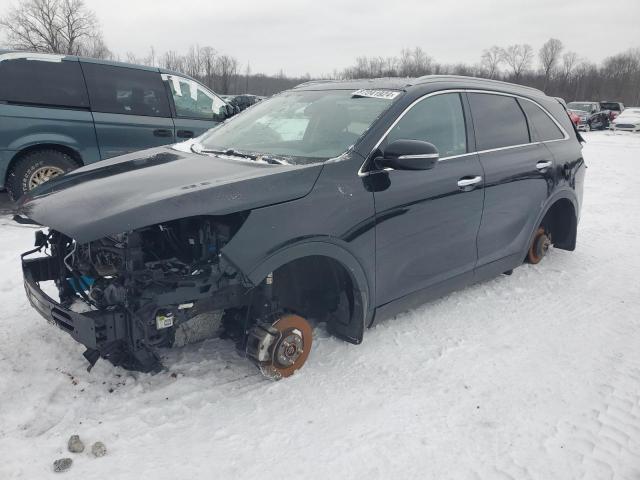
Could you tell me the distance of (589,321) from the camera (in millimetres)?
4094

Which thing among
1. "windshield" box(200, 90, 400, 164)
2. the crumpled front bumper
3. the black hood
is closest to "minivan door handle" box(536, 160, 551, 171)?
"windshield" box(200, 90, 400, 164)

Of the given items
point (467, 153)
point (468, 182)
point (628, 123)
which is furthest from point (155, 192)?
point (628, 123)

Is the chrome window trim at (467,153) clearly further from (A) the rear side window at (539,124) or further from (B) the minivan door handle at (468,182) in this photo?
(B) the minivan door handle at (468,182)

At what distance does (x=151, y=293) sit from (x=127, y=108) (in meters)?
5.43

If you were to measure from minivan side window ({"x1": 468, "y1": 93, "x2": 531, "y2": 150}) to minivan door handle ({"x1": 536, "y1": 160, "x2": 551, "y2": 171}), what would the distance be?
23cm

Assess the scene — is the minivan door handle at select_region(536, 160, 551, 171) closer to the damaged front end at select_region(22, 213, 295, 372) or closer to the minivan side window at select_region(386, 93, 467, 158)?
the minivan side window at select_region(386, 93, 467, 158)

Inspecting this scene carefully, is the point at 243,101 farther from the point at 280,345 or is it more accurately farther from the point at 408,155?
the point at 280,345

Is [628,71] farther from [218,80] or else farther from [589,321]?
[589,321]

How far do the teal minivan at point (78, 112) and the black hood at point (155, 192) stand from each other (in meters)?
3.65

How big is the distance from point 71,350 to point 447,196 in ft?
9.04

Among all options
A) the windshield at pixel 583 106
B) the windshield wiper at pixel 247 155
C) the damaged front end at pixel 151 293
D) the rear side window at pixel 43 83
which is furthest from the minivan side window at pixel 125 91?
the windshield at pixel 583 106

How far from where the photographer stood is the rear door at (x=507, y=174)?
410cm

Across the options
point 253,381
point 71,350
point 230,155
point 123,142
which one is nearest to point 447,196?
point 230,155

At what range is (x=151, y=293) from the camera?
2504 millimetres
